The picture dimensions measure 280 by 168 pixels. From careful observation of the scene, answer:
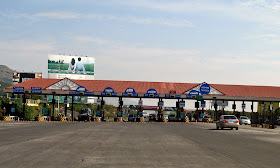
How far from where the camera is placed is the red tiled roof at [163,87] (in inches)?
2933

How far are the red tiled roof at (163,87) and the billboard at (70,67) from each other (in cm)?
6290

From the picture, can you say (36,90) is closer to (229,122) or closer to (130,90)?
(130,90)

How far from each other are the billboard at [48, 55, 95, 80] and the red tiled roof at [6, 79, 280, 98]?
62900 millimetres

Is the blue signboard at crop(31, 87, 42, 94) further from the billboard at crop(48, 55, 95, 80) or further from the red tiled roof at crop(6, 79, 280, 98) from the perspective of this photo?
the billboard at crop(48, 55, 95, 80)

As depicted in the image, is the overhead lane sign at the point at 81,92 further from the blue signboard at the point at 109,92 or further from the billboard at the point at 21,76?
the billboard at the point at 21,76

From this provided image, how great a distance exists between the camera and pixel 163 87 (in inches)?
3086

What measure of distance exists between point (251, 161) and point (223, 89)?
207 feet

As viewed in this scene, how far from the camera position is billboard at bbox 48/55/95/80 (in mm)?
143250

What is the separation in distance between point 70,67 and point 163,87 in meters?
73.0

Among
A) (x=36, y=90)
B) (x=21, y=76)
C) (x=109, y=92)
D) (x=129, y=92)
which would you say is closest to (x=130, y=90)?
(x=129, y=92)

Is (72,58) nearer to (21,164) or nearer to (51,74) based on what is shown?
(51,74)

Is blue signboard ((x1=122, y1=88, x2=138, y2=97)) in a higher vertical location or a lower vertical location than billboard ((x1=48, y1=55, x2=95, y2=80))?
lower

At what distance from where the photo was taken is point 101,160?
46.3 ft

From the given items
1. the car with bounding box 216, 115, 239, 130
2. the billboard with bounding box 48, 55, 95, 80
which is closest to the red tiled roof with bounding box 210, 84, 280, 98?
the car with bounding box 216, 115, 239, 130
